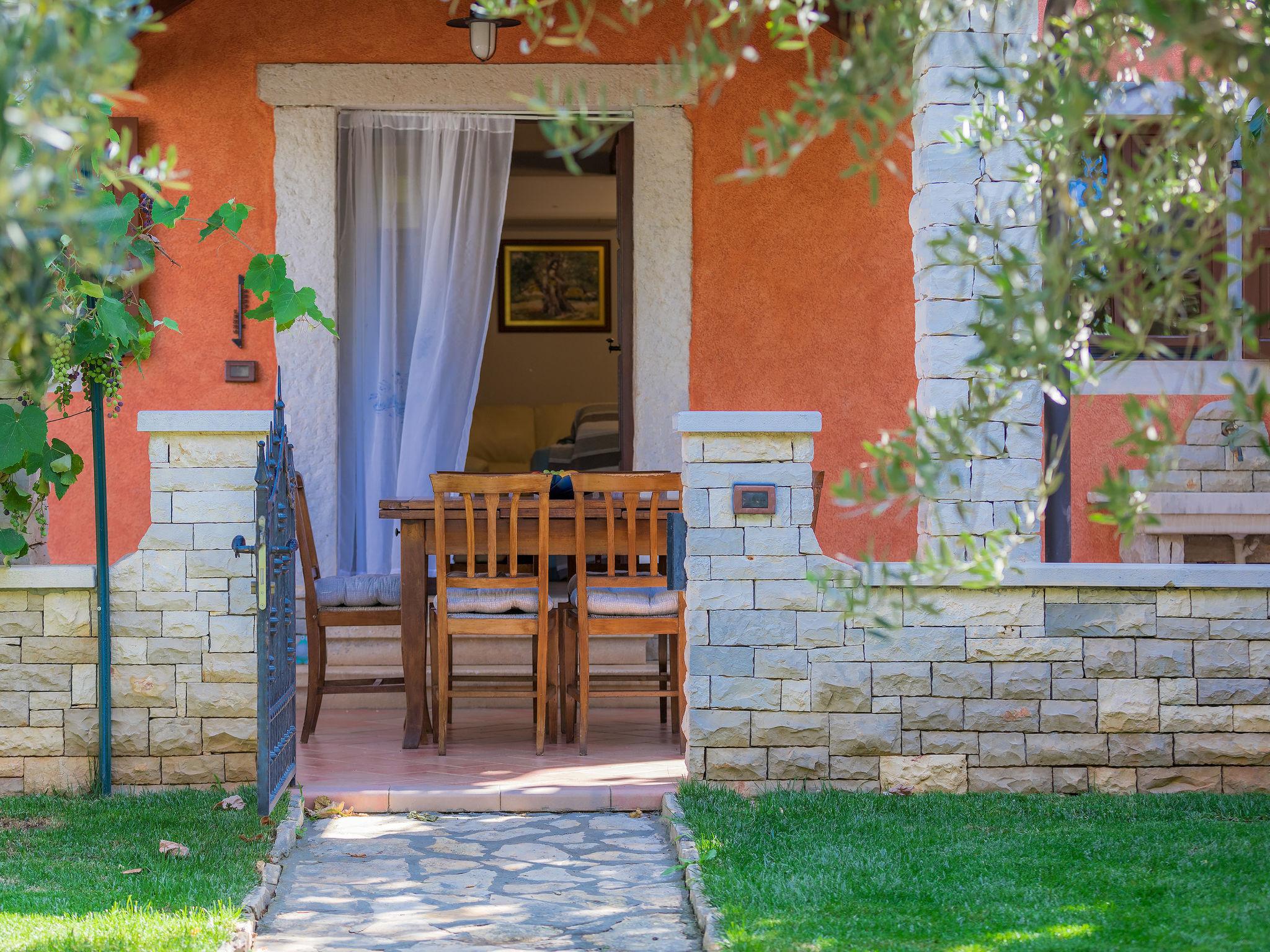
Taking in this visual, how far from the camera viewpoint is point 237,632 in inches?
184

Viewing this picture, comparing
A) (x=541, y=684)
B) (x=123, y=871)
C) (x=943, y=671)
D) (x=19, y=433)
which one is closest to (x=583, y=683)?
(x=541, y=684)

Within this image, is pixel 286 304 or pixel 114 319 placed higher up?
pixel 286 304

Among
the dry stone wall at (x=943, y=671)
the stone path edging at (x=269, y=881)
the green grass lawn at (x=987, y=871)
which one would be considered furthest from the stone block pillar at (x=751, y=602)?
the stone path edging at (x=269, y=881)

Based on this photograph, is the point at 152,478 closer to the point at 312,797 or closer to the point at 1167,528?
the point at 312,797

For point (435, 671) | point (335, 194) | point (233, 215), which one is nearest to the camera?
point (233, 215)

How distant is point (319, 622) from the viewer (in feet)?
18.6

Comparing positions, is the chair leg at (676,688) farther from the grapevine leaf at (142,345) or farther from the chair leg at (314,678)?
the grapevine leaf at (142,345)

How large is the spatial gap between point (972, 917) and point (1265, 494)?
4059mm

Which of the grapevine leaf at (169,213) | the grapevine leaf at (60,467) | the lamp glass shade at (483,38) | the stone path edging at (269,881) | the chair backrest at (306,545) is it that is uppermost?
the lamp glass shade at (483,38)

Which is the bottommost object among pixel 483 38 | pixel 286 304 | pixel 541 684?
pixel 541 684

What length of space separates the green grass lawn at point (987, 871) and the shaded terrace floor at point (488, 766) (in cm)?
41

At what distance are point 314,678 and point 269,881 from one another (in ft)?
6.22

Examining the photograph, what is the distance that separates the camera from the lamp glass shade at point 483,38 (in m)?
6.39

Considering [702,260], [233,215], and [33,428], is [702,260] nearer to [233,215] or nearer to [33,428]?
[233,215]
